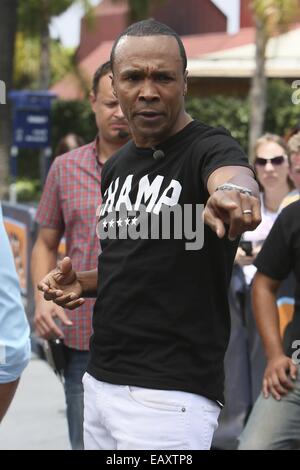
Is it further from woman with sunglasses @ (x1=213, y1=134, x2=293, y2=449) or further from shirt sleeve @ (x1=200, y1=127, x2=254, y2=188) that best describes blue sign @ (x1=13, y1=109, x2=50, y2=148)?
shirt sleeve @ (x1=200, y1=127, x2=254, y2=188)

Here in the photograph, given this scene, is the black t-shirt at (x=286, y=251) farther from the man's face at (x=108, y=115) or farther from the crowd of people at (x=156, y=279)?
the crowd of people at (x=156, y=279)

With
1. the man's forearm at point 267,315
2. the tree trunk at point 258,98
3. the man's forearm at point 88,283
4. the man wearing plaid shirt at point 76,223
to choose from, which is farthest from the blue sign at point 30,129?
the man's forearm at point 88,283

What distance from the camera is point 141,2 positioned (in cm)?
2903

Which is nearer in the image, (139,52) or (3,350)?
(3,350)

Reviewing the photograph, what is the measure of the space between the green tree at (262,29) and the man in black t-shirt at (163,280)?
1663 cm

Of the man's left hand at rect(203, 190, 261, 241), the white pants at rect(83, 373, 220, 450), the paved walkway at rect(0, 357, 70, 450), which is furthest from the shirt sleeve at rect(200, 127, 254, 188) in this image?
the paved walkway at rect(0, 357, 70, 450)

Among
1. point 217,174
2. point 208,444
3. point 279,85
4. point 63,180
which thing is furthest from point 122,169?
point 279,85

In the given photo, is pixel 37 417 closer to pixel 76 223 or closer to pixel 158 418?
pixel 76 223

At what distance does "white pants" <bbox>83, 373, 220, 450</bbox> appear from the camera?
9.66 ft

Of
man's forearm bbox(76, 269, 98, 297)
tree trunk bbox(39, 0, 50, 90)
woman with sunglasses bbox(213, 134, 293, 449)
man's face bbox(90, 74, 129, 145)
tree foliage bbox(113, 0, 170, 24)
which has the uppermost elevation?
man's face bbox(90, 74, 129, 145)

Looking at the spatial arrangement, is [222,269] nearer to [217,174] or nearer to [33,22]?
[217,174]

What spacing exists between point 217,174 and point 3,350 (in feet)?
2.35

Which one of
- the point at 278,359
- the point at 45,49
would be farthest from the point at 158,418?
the point at 45,49

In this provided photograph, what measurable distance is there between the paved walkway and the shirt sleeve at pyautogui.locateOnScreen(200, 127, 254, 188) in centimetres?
390
